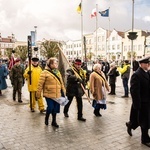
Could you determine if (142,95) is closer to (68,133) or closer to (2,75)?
(68,133)

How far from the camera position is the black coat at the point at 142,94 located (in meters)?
5.23

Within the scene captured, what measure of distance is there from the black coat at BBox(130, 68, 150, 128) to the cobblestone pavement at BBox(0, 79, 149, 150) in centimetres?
55

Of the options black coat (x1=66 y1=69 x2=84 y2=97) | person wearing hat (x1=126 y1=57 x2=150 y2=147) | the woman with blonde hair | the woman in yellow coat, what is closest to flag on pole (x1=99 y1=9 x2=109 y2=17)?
the woman with blonde hair

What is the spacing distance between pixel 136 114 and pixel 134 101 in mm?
590

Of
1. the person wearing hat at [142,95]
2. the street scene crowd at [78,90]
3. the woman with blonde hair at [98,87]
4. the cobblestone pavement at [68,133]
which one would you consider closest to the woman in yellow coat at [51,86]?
the street scene crowd at [78,90]

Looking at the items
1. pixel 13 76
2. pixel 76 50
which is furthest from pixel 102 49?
pixel 13 76

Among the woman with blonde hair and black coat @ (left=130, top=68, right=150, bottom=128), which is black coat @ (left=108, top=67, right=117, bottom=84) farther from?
black coat @ (left=130, top=68, right=150, bottom=128)

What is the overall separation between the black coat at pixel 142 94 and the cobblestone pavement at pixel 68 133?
0.55 m

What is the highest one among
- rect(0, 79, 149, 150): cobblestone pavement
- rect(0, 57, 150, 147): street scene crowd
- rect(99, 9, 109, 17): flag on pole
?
rect(99, 9, 109, 17): flag on pole

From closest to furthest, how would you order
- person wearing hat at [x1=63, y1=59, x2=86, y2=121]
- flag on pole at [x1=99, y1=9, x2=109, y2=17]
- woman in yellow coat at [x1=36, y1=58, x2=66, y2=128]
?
woman in yellow coat at [x1=36, y1=58, x2=66, y2=128]
person wearing hat at [x1=63, y1=59, x2=86, y2=121]
flag on pole at [x1=99, y1=9, x2=109, y2=17]

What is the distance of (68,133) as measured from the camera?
20.3 feet

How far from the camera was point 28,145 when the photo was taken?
211 inches

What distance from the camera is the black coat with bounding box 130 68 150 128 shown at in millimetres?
5230

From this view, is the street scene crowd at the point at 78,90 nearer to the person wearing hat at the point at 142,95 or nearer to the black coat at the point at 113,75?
the person wearing hat at the point at 142,95
